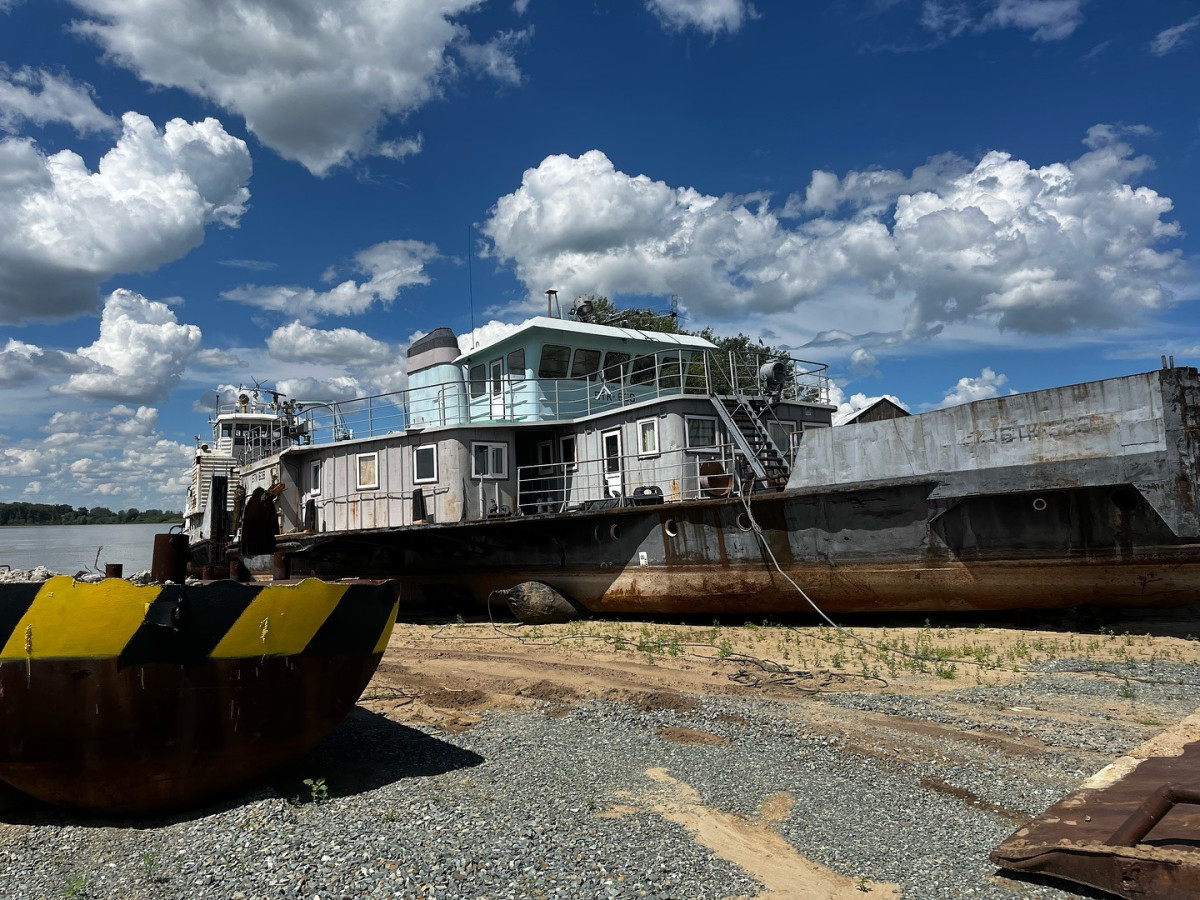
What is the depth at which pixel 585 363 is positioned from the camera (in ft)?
54.3

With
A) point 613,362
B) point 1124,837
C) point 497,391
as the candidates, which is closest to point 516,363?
point 497,391

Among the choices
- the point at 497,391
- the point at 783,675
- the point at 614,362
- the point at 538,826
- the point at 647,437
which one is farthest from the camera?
the point at 614,362

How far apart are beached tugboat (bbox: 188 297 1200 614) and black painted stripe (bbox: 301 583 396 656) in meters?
1.13

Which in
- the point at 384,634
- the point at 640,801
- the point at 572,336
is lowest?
the point at 640,801

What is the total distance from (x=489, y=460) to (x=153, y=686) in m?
11.0

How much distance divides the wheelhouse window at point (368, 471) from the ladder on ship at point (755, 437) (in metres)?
7.11

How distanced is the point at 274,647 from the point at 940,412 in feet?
29.9

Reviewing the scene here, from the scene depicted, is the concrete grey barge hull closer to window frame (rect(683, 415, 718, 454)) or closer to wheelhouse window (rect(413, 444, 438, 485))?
window frame (rect(683, 415, 718, 454))

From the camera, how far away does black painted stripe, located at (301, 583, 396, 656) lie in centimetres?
482

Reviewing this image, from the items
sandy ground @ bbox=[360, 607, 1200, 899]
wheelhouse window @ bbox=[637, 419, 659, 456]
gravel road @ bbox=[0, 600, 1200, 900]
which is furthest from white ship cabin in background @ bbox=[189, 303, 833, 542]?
gravel road @ bbox=[0, 600, 1200, 900]

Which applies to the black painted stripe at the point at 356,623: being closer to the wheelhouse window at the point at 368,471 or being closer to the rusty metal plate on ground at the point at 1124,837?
the rusty metal plate on ground at the point at 1124,837

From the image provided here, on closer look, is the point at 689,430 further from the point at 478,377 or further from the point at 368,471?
the point at 368,471

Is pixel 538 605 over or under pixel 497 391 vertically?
under

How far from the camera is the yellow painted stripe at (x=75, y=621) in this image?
4.14 metres
